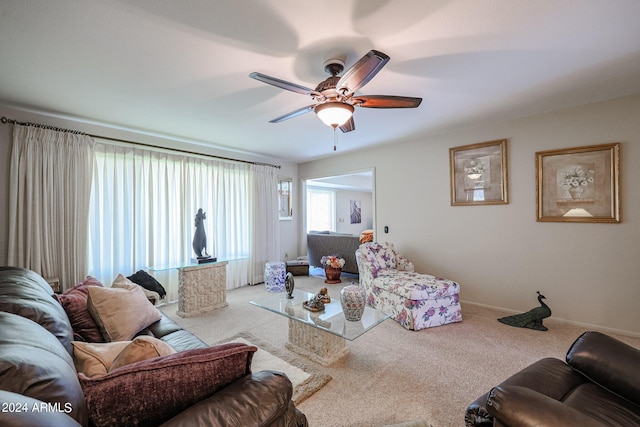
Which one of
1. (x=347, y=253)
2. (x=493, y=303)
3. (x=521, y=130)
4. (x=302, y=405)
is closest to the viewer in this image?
(x=302, y=405)

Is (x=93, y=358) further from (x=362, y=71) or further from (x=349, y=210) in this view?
(x=349, y=210)

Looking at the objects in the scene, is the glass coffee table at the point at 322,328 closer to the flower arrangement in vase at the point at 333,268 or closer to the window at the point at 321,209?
the flower arrangement in vase at the point at 333,268

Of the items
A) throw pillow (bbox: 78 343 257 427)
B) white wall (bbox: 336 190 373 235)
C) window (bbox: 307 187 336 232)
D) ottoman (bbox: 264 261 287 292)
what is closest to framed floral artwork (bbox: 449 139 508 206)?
ottoman (bbox: 264 261 287 292)

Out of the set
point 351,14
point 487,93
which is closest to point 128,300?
point 351,14

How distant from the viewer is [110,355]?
3.60ft

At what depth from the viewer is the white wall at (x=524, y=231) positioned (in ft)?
8.92

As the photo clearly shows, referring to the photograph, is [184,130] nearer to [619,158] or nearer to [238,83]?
[238,83]

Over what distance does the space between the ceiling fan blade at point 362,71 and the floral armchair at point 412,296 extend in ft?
7.10

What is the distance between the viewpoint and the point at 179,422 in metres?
0.71

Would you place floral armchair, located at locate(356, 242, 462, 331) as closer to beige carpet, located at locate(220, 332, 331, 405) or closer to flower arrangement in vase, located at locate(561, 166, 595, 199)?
beige carpet, located at locate(220, 332, 331, 405)

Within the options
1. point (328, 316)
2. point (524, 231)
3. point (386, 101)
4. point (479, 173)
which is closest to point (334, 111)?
point (386, 101)

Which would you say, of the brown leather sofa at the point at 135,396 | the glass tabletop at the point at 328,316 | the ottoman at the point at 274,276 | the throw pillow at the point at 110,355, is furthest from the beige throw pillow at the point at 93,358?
the ottoman at the point at 274,276

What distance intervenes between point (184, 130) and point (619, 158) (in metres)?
4.95

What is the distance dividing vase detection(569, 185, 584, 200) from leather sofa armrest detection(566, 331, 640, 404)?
212 cm
